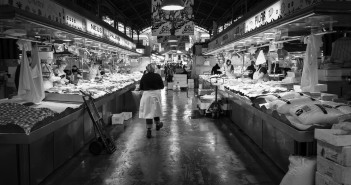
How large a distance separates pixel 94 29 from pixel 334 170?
31.7 ft

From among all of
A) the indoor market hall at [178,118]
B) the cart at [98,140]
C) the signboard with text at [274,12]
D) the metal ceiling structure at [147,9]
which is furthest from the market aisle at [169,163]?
the metal ceiling structure at [147,9]

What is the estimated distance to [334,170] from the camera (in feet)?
10.9

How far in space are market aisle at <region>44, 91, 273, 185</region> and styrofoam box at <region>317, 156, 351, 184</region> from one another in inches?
61.2

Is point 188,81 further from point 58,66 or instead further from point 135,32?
point 58,66

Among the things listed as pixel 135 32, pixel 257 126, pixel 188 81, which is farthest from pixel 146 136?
pixel 135 32

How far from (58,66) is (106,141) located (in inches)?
149

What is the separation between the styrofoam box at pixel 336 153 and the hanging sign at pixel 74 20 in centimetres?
668

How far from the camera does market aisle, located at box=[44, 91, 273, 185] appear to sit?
5.19 m

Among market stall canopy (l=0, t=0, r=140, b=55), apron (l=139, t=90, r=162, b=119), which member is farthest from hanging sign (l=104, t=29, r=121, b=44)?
apron (l=139, t=90, r=162, b=119)

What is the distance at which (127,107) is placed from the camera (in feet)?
44.3

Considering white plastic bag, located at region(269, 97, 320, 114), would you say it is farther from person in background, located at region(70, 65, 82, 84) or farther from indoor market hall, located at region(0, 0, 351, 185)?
person in background, located at region(70, 65, 82, 84)

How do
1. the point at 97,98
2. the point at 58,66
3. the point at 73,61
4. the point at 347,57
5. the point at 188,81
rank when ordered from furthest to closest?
1. the point at 188,81
2. the point at 73,61
3. the point at 58,66
4. the point at 97,98
5. the point at 347,57

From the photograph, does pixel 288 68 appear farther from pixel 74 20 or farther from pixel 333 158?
pixel 333 158

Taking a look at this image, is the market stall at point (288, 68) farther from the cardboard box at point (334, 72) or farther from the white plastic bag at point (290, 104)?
the cardboard box at point (334, 72)
